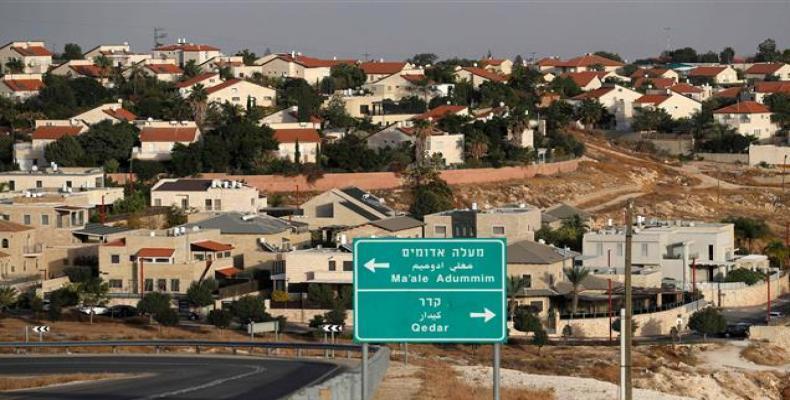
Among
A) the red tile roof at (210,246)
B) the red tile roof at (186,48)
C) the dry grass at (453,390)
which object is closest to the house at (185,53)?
the red tile roof at (186,48)

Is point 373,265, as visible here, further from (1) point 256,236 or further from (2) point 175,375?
(1) point 256,236

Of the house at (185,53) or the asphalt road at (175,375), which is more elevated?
the house at (185,53)

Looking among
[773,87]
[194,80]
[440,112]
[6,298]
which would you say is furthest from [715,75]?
[6,298]

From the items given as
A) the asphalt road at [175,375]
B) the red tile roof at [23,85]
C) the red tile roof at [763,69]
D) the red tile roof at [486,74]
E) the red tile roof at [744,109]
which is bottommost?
the asphalt road at [175,375]

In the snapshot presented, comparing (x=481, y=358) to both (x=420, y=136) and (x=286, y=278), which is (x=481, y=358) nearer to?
(x=286, y=278)

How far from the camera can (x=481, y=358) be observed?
48.5m

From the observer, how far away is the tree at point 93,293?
190 feet

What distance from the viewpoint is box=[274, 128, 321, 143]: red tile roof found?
297ft

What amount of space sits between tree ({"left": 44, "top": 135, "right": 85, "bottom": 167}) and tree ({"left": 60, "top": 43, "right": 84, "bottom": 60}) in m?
51.0

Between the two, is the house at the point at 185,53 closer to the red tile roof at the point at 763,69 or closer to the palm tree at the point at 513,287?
the red tile roof at the point at 763,69

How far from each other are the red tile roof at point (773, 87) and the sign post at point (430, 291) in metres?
111

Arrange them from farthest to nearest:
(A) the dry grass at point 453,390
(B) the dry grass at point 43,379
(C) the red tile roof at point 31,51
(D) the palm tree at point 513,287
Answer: (C) the red tile roof at point 31,51 < (D) the palm tree at point 513,287 < (B) the dry grass at point 43,379 < (A) the dry grass at point 453,390

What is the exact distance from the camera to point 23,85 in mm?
111438

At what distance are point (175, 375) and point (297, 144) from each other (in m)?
51.3
